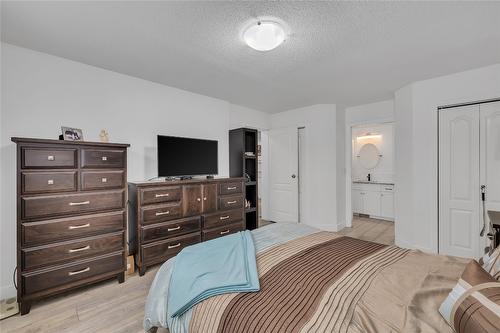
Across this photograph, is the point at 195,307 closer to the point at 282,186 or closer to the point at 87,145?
the point at 87,145

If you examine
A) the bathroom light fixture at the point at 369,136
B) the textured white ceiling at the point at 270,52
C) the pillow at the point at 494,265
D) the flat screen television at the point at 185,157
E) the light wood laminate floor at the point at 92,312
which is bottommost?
the light wood laminate floor at the point at 92,312

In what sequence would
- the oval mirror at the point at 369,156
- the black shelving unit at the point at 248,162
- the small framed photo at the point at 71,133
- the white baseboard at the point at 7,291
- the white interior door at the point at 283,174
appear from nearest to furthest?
1. the white baseboard at the point at 7,291
2. the small framed photo at the point at 71,133
3. the black shelving unit at the point at 248,162
4. the white interior door at the point at 283,174
5. the oval mirror at the point at 369,156

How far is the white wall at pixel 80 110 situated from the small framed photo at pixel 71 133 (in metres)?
0.22

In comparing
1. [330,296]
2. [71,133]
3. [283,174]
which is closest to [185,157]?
[71,133]

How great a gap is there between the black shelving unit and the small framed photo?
220cm

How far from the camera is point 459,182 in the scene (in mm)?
2943

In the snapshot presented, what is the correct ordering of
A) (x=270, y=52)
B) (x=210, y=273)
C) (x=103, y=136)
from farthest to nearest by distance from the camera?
(x=103, y=136), (x=270, y=52), (x=210, y=273)

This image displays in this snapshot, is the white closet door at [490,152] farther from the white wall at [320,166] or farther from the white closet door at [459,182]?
the white wall at [320,166]

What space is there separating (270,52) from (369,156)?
443 cm

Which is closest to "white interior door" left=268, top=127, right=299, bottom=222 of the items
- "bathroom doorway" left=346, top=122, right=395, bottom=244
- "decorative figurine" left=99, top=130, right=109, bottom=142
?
"bathroom doorway" left=346, top=122, right=395, bottom=244

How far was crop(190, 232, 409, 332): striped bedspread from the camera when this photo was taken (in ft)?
3.01

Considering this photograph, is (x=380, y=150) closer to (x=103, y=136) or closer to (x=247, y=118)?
(x=247, y=118)

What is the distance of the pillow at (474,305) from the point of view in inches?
28.0

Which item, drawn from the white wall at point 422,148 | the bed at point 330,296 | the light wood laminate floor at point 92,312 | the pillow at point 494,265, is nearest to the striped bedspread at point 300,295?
the bed at point 330,296
